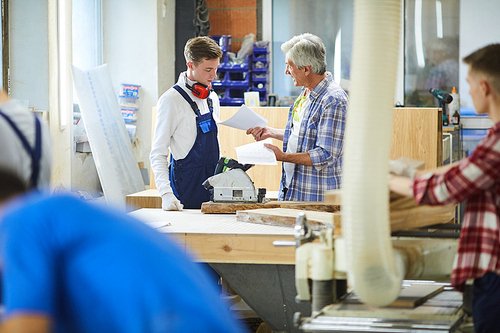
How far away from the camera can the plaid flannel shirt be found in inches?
52.8

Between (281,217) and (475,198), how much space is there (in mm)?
1249

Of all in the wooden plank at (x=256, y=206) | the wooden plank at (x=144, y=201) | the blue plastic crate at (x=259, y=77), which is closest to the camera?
the wooden plank at (x=256, y=206)

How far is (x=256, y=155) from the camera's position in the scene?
3.08 meters

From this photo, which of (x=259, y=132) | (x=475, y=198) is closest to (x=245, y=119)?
(x=259, y=132)

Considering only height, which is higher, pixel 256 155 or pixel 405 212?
pixel 256 155

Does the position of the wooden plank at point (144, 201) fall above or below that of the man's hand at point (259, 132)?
below

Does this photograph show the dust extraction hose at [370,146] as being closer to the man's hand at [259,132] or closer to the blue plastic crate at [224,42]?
the man's hand at [259,132]

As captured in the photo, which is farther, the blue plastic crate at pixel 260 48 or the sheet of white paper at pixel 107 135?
the blue plastic crate at pixel 260 48

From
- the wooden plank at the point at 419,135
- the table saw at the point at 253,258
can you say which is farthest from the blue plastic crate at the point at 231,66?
the table saw at the point at 253,258

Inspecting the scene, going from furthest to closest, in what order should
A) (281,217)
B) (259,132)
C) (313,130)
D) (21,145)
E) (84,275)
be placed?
(259,132) < (313,130) < (281,217) < (21,145) < (84,275)

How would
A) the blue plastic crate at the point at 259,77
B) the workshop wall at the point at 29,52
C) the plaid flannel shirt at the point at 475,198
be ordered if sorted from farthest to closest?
the blue plastic crate at the point at 259,77 → the workshop wall at the point at 29,52 → the plaid flannel shirt at the point at 475,198

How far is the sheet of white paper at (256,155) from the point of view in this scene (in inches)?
119

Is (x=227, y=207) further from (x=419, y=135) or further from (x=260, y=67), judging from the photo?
(x=260, y=67)

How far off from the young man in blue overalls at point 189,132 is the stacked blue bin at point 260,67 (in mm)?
3364
